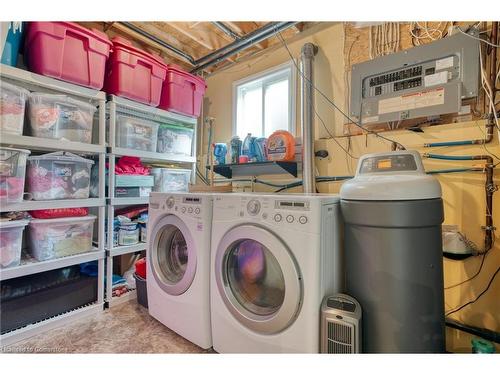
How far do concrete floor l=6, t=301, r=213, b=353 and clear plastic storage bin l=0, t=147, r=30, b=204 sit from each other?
3.02ft

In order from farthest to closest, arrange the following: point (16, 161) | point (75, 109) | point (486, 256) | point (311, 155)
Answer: point (311, 155)
point (75, 109)
point (16, 161)
point (486, 256)

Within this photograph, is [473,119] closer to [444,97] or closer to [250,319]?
[444,97]

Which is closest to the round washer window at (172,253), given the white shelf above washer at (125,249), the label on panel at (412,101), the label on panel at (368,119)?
the white shelf above washer at (125,249)

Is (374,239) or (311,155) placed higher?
(311,155)

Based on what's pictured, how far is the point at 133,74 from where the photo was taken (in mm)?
2078

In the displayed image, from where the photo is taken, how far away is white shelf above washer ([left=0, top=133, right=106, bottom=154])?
1493 millimetres

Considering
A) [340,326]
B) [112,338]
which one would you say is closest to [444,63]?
[340,326]

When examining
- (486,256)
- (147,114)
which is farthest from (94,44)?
(486,256)

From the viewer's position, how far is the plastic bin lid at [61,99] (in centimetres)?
164

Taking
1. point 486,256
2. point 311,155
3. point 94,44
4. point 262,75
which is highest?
point 262,75

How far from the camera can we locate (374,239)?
3.66ft

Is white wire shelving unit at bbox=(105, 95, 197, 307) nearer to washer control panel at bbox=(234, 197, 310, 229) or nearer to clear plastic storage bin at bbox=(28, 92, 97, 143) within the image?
clear plastic storage bin at bbox=(28, 92, 97, 143)

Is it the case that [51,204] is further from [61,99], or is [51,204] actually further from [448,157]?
[448,157]
